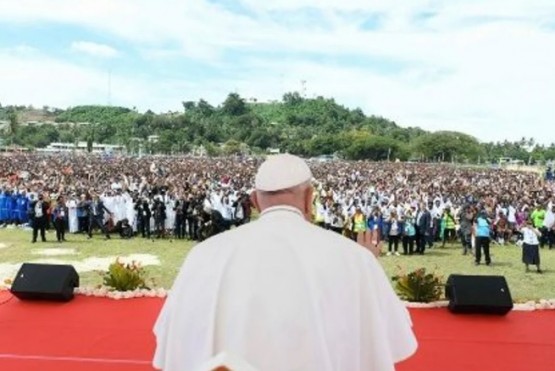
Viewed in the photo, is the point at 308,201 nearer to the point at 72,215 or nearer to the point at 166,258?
the point at 166,258

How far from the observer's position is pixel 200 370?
Result: 181 cm

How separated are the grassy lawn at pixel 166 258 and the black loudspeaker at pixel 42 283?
10.9 feet

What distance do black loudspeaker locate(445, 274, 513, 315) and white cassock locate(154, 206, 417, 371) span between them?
19.6ft

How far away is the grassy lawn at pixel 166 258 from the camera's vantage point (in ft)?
44.3

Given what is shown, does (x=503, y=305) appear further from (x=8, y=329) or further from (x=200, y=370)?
(x=200, y=370)

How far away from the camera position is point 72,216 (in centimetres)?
1988

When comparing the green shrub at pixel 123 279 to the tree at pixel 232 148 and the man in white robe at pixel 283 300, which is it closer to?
the man in white robe at pixel 283 300

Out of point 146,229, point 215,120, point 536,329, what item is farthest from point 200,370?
point 215,120

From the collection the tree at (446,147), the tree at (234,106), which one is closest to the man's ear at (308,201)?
the tree at (446,147)

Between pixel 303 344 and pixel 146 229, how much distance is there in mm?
18137

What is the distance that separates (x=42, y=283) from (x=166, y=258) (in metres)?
7.05

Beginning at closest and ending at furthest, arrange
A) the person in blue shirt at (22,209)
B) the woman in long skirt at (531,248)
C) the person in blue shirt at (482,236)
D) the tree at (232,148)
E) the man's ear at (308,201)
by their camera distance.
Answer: the man's ear at (308,201)
the woman in long skirt at (531,248)
the person in blue shirt at (482,236)
the person in blue shirt at (22,209)
the tree at (232,148)

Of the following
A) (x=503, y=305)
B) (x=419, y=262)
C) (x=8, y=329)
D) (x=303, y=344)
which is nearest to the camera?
(x=303, y=344)

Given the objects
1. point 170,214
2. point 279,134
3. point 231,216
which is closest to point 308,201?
point 170,214
